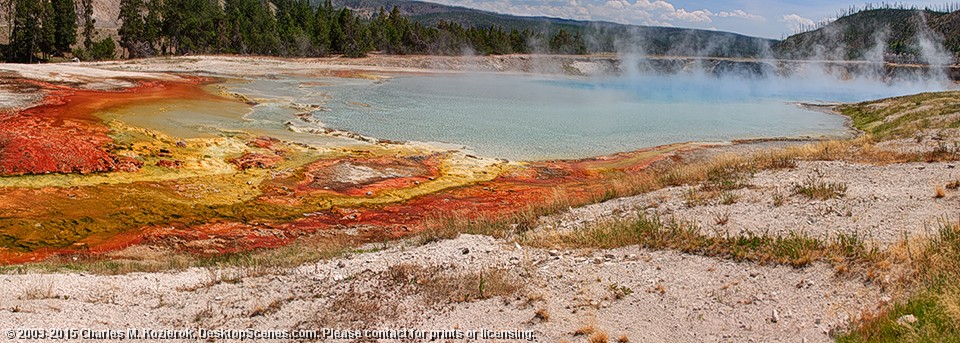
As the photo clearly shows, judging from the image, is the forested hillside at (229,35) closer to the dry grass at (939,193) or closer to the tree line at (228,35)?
the tree line at (228,35)

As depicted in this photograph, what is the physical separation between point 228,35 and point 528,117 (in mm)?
58795

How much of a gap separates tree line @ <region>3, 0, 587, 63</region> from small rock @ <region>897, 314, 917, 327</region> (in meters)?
69.6

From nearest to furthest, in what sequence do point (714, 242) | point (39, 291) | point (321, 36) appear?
point (39, 291)
point (714, 242)
point (321, 36)

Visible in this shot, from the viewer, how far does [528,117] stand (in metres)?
30.1

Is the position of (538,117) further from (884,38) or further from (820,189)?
(884,38)

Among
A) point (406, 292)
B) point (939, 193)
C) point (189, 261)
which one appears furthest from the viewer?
point (939, 193)

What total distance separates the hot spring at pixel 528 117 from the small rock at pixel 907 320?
590 inches

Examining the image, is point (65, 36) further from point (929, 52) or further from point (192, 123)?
point (929, 52)

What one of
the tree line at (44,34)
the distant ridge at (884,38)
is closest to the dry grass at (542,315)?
the tree line at (44,34)

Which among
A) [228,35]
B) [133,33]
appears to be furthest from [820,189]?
[228,35]

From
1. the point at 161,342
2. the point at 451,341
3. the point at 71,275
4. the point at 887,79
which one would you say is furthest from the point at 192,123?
the point at 887,79

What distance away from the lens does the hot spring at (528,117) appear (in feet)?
75.9

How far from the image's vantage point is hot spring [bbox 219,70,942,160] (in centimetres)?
2314

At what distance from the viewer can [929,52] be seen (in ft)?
305
